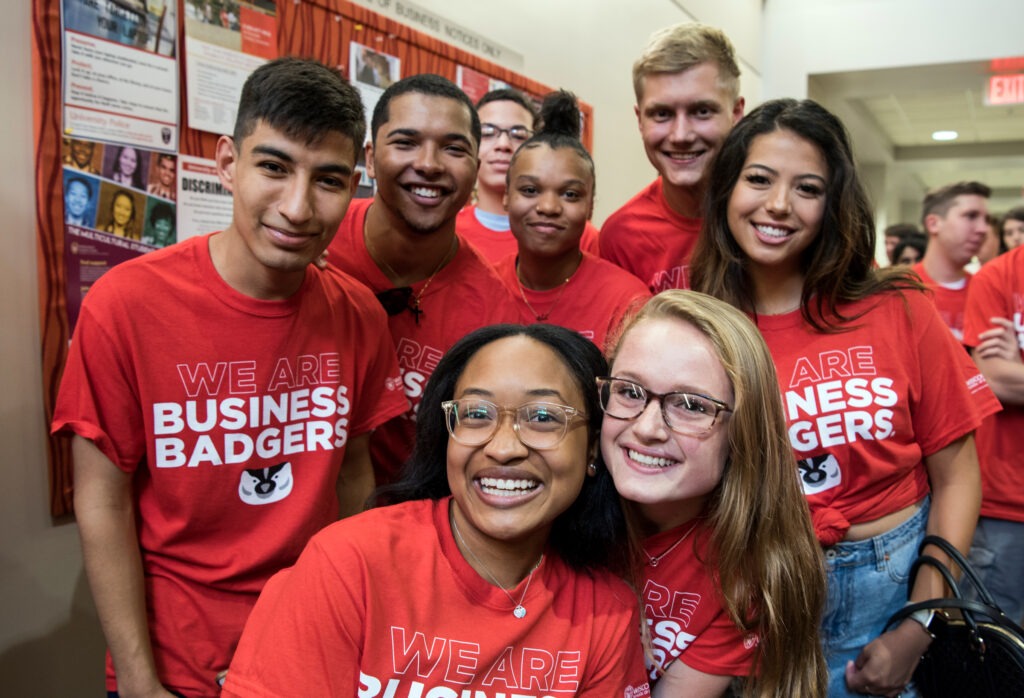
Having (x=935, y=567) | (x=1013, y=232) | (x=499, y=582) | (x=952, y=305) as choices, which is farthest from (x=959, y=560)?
(x=1013, y=232)

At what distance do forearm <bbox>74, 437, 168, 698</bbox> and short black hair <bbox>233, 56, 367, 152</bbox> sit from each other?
0.72m

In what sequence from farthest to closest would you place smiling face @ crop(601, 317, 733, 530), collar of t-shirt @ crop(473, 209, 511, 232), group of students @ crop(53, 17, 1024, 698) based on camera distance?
collar of t-shirt @ crop(473, 209, 511, 232)
smiling face @ crop(601, 317, 733, 530)
group of students @ crop(53, 17, 1024, 698)

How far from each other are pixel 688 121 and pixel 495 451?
58.1 inches

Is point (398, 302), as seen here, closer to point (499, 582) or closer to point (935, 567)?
point (499, 582)

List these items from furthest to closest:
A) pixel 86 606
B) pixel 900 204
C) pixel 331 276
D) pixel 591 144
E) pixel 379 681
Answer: pixel 900 204
pixel 591 144
pixel 86 606
pixel 331 276
pixel 379 681

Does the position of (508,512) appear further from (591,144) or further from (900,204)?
(900,204)

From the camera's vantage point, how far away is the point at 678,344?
1563 millimetres

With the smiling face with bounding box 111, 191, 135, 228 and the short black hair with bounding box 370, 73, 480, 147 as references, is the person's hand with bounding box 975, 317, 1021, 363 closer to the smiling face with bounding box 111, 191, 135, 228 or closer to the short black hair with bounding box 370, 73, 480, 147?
the short black hair with bounding box 370, 73, 480, 147

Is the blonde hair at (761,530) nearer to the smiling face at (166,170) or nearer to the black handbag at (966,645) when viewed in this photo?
the black handbag at (966,645)

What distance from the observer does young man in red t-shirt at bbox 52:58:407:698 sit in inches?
58.4

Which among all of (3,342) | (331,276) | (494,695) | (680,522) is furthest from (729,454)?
(3,342)

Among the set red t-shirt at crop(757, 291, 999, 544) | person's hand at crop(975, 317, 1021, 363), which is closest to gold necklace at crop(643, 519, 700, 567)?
red t-shirt at crop(757, 291, 999, 544)

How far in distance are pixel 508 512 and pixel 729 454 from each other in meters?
0.47

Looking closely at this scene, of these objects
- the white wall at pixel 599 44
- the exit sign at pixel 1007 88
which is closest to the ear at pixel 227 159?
the white wall at pixel 599 44
